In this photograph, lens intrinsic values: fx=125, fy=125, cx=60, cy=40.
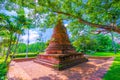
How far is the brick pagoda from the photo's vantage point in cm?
1189

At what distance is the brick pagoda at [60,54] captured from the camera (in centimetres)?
1189

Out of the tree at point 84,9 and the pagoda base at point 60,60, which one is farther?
the pagoda base at point 60,60

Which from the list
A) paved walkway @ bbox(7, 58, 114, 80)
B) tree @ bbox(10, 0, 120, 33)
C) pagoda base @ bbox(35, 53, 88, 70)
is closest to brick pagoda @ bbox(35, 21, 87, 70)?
pagoda base @ bbox(35, 53, 88, 70)

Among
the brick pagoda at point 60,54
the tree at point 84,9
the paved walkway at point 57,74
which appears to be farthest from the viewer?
the brick pagoda at point 60,54

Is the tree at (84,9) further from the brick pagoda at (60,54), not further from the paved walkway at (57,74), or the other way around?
the brick pagoda at (60,54)

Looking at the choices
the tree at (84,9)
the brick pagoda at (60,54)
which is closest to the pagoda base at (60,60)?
the brick pagoda at (60,54)

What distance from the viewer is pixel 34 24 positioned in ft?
33.7

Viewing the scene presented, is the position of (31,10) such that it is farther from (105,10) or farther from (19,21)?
(105,10)

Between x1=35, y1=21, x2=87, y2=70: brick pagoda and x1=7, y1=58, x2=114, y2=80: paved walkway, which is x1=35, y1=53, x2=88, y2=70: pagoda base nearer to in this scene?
x1=35, y1=21, x2=87, y2=70: brick pagoda

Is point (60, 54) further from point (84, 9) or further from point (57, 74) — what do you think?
point (84, 9)

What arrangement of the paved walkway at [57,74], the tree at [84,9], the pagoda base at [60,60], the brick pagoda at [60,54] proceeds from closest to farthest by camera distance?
the paved walkway at [57,74], the tree at [84,9], the pagoda base at [60,60], the brick pagoda at [60,54]

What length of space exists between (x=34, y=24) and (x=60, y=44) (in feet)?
16.0

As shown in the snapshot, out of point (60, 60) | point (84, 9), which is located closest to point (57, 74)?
point (60, 60)

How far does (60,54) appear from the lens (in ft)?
42.9
